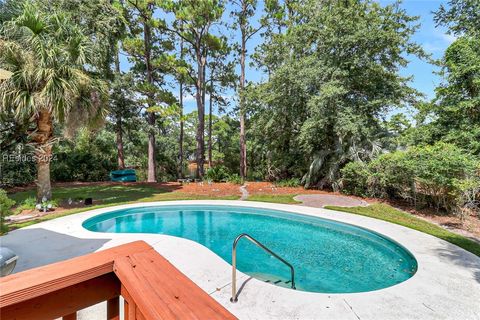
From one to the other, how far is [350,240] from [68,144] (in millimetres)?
16919

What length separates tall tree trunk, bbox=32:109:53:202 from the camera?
826cm

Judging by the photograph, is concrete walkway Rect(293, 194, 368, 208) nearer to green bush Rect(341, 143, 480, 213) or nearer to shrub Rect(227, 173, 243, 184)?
green bush Rect(341, 143, 480, 213)

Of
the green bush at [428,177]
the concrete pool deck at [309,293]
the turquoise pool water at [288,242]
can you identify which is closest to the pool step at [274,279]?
the turquoise pool water at [288,242]

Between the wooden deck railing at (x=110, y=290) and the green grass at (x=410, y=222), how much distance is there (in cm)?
687

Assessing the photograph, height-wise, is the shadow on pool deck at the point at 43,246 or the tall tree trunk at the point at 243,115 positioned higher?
the tall tree trunk at the point at 243,115

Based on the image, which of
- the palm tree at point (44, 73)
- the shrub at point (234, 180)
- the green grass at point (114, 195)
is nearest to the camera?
the palm tree at point (44, 73)

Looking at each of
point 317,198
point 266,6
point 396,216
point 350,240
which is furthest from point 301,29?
point 350,240

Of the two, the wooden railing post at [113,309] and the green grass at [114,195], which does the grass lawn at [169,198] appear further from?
the wooden railing post at [113,309]

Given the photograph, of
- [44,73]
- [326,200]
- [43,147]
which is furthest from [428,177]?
[43,147]

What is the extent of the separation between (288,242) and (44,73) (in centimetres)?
879

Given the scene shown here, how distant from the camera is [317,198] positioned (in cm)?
1075

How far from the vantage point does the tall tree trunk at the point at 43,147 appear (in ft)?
27.1

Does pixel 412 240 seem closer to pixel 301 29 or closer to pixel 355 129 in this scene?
pixel 355 129

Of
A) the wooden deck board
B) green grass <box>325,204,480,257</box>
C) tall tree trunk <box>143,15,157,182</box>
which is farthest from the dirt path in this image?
the wooden deck board
